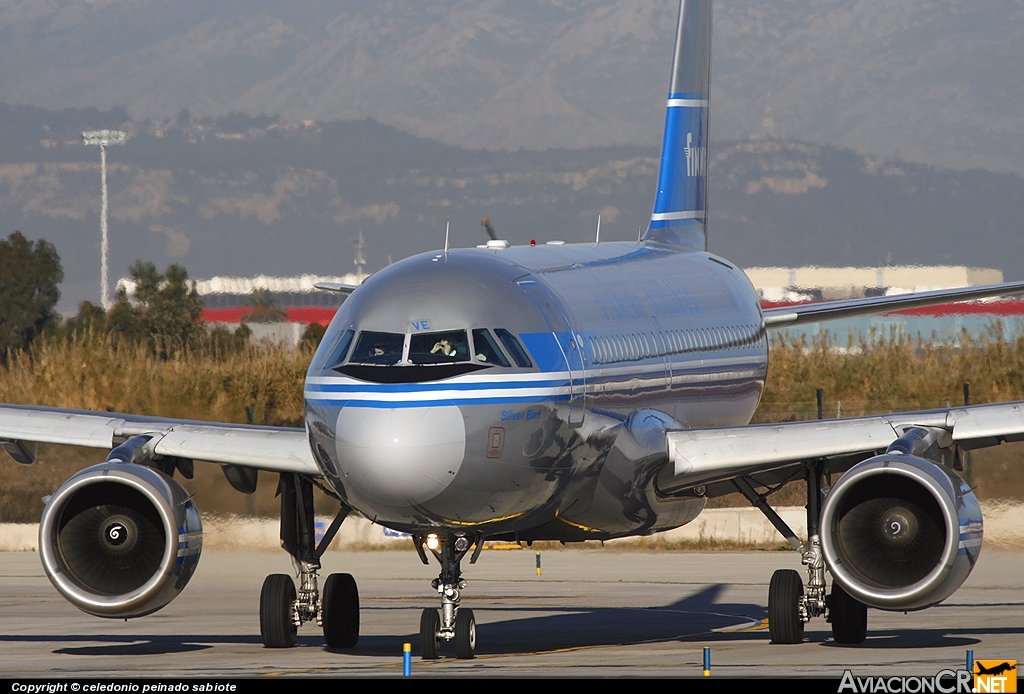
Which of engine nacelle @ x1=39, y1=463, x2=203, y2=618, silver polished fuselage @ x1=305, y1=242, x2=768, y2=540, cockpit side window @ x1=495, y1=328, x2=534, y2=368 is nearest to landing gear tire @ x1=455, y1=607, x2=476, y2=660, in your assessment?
silver polished fuselage @ x1=305, y1=242, x2=768, y2=540

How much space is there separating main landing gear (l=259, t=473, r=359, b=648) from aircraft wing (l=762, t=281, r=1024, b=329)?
912cm

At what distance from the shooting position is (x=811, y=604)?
717 inches

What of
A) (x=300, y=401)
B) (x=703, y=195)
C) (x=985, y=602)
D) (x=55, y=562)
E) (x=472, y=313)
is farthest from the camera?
→ (x=300, y=401)

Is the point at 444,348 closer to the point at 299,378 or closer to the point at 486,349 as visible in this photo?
the point at 486,349

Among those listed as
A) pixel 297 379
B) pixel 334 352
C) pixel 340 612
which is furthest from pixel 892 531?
pixel 297 379

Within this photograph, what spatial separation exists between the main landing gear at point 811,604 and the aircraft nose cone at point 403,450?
5.72 m

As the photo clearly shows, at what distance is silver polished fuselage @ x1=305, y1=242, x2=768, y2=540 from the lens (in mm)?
13820

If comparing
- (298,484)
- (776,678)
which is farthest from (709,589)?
(776,678)

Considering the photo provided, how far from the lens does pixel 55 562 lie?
16.5m

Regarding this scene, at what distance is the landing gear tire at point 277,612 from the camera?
18062mm

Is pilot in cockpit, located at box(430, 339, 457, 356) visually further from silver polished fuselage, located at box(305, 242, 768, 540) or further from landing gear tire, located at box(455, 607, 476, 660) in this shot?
landing gear tire, located at box(455, 607, 476, 660)

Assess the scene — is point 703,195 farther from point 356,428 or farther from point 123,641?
point 356,428

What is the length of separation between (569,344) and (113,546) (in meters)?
5.03

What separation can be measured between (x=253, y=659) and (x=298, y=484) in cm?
244
